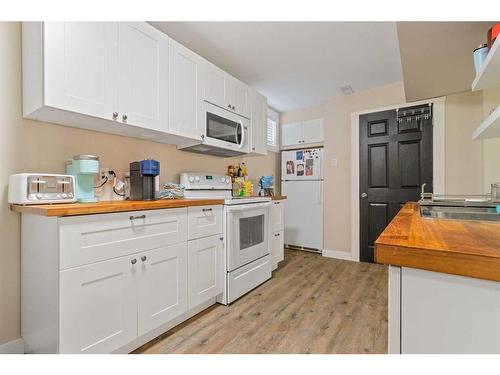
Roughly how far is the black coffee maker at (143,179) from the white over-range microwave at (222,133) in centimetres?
57

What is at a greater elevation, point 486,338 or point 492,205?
point 492,205

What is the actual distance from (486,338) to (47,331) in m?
1.72

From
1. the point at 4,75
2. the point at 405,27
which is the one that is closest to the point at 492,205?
the point at 405,27

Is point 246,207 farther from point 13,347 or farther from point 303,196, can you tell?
point 303,196

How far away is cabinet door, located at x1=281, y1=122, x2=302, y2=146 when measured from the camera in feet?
13.7

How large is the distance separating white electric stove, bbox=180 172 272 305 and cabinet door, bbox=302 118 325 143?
1752 millimetres

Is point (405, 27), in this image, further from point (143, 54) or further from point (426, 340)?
point (143, 54)

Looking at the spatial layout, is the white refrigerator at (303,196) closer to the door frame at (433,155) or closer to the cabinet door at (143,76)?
the door frame at (433,155)

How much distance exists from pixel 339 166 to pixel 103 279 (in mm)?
3220

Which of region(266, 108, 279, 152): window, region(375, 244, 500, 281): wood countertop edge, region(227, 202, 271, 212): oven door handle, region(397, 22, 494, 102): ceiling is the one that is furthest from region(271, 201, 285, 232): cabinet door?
region(375, 244, 500, 281): wood countertop edge

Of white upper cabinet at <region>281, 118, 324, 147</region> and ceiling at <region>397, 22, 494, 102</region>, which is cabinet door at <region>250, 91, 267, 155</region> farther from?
ceiling at <region>397, 22, 494, 102</region>

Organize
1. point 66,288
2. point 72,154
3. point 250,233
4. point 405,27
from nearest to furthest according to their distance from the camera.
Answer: point 66,288 → point 405,27 → point 72,154 → point 250,233

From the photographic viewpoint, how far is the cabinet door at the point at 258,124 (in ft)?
9.78
